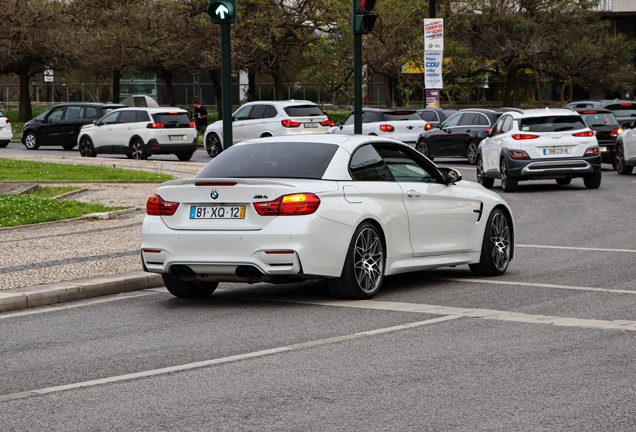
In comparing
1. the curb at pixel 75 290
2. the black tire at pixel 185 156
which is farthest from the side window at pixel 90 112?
the curb at pixel 75 290

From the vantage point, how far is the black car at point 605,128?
28156 mm

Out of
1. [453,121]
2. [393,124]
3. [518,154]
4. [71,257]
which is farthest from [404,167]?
[393,124]

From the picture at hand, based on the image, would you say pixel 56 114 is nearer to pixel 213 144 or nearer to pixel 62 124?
pixel 62 124

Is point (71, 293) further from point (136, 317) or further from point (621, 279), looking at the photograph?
point (621, 279)

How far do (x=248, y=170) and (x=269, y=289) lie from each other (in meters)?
1.43

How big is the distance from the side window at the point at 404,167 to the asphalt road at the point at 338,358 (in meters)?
1.05

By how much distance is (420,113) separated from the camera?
34.1 metres

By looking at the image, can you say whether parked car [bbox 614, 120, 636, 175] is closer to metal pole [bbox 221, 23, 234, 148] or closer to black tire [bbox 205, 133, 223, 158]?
black tire [bbox 205, 133, 223, 158]

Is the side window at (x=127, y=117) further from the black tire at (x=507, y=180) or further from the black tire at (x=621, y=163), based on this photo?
the black tire at (x=621, y=163)

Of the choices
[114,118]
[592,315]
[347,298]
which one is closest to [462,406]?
[592,315]

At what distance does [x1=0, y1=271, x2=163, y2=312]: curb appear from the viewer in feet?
28.7

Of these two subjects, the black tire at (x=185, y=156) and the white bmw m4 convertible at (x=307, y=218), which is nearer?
the white bmw m4 convertible at (x=307, y=218)

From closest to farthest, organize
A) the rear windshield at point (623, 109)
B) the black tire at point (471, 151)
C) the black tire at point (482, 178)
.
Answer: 1. the black tire at point (482, 178)
2. the black tire at point (471, 151)
3. the rear windshield at point (623, 109)

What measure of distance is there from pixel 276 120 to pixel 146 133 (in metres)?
4.03
